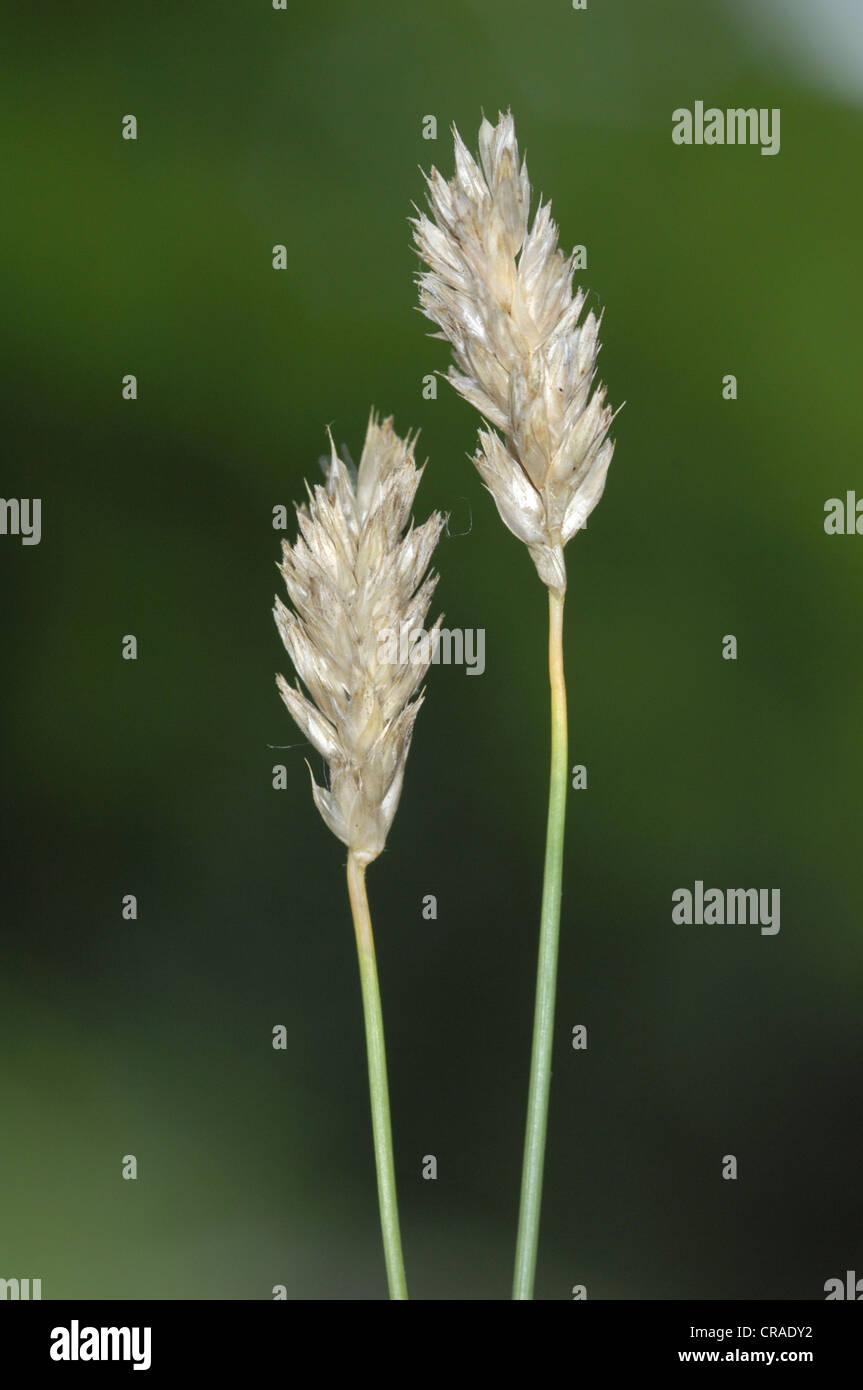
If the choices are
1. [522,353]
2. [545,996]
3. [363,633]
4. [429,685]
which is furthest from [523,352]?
[429,685]

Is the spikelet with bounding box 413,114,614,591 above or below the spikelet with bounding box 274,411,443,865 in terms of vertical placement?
above

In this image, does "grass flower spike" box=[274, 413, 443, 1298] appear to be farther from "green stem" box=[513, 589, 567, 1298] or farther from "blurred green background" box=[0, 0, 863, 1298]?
"blurred green background" box=[0, 0, 863, 1298]

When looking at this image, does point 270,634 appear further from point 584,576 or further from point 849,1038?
point 849,1038

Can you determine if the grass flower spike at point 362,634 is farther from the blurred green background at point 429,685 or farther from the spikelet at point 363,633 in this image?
the blurred green background at point 429,685

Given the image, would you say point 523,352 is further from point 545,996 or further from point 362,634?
point 545,996

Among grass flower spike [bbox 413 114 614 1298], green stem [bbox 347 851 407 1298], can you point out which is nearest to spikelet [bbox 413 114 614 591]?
grass flower spike [bbox 413 114 614 1298]

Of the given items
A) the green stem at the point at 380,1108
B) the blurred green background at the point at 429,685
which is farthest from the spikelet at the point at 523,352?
the blurred green background at the point at 429,685

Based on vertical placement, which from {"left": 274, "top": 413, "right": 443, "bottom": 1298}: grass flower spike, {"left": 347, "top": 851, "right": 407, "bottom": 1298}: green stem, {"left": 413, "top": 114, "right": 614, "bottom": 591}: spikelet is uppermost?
{"left": 413, "top": 114, "right": 614, "bottom": 591}: spikelet
